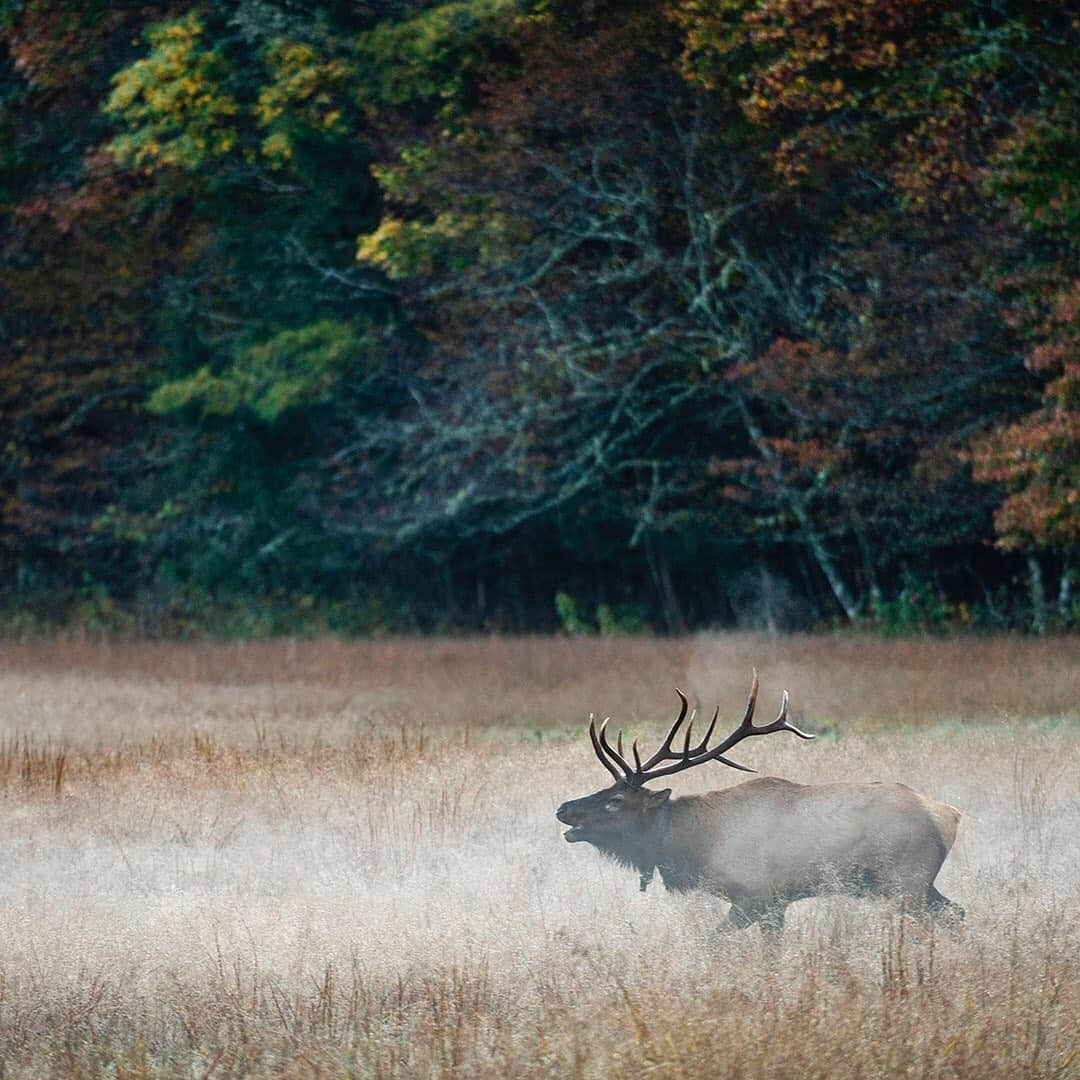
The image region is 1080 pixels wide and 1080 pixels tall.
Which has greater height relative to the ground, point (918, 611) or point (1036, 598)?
point (1036, 598)

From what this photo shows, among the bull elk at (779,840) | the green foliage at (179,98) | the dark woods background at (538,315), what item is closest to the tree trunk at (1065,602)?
the dark woods background at (538,315)

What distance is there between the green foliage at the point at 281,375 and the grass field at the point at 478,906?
7361 mm

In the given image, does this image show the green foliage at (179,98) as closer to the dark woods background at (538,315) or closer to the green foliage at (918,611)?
the dark woods background at (538,315)

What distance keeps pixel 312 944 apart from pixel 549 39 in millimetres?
14225

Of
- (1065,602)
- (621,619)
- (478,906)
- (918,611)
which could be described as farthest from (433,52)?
(478,906)

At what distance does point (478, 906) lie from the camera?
21.5ft

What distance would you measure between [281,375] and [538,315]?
3185 mm

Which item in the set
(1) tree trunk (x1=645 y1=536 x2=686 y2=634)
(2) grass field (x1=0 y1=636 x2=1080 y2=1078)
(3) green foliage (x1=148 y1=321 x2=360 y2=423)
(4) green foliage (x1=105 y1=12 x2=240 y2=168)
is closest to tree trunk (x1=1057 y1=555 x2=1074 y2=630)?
(2) grass field (x1=0 y1=636 x2=1080 y2=1078)

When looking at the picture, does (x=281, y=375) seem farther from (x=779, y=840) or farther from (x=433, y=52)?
(x=779, y=840)

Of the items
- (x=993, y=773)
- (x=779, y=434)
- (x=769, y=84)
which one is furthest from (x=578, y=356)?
(x=993, y=773)

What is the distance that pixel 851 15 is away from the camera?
14.9 m

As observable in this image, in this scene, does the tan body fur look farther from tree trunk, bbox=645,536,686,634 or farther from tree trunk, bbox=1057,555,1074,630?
tree trunk, bbox=645,536,686,634

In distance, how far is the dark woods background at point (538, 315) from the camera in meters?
16.0

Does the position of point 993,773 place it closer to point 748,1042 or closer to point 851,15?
point 748,1042
